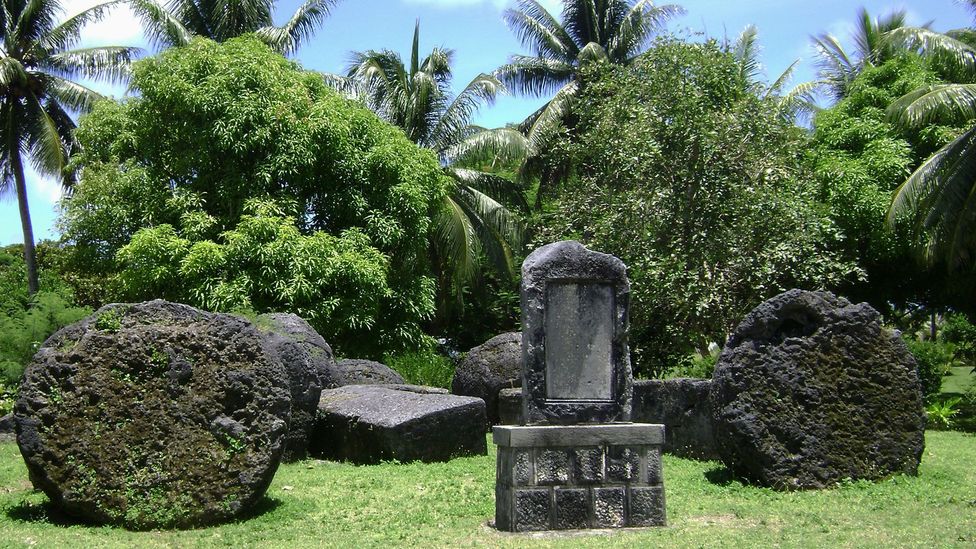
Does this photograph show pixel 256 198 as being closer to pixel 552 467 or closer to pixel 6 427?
pixel 6 427

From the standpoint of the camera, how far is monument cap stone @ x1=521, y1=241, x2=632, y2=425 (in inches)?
313

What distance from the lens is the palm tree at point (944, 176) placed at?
1748 cm

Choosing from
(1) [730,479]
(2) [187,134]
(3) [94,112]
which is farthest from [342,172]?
(1) [730,479]

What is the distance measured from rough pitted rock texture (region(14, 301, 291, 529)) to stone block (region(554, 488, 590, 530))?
248 cm

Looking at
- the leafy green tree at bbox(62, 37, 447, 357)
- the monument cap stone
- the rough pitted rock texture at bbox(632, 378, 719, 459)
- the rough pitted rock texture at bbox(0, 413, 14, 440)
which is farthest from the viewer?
the leafy green tree at bbox(62, 37, 447, 357)

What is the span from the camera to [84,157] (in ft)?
74.7

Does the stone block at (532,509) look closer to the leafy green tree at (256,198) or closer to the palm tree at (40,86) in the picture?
the leafy green tree at (256,198)

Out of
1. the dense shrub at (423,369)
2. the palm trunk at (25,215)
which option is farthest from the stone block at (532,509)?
the palm trunk at (25,215)

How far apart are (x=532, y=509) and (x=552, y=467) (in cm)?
37

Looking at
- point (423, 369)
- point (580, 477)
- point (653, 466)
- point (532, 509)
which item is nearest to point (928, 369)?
point (423, 369)

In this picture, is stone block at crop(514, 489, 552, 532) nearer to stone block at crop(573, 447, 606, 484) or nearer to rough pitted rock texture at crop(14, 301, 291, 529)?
stone block at crop(573, 447, 606, 484)

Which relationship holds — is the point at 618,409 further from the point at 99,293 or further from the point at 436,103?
the point at 99,293

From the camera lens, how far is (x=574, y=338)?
8102 mm

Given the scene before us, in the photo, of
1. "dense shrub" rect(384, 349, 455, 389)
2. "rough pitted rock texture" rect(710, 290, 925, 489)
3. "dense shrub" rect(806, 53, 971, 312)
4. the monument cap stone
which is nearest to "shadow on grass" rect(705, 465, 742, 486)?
"rough pitted rock texture" rect(710, 290, 925, 489)
